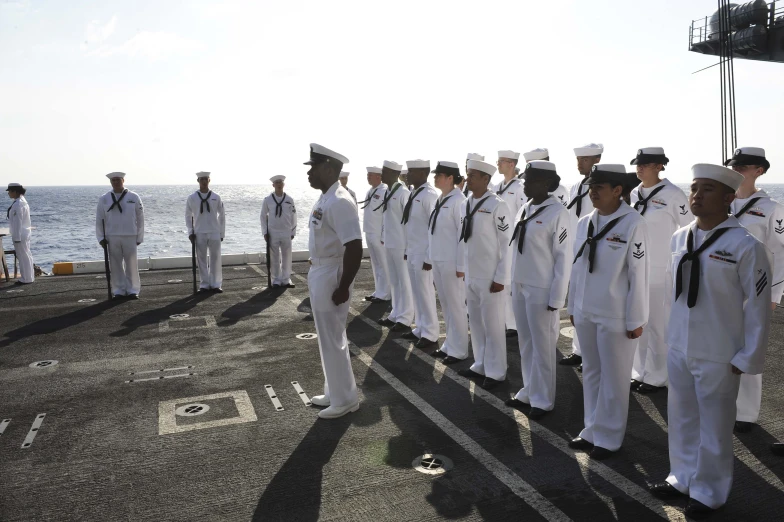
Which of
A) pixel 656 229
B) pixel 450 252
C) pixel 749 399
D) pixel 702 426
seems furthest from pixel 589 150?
pixel 702 426

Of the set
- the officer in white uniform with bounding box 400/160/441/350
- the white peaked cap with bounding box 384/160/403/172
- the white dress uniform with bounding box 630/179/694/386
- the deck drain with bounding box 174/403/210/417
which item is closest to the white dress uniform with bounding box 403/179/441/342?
the officer in white uniform with bounding box 400/160/441/350

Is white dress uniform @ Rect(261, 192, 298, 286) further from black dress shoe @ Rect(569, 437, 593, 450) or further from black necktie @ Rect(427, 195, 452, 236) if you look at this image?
black dress shoe @ Rect(569, 437, 593, 450)

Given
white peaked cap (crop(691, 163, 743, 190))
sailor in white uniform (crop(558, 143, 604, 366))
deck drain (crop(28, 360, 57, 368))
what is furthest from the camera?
deck drain (crop(28, 360, 57, 368))

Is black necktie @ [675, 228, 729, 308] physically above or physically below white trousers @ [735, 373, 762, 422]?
above

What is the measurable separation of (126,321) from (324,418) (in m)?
5.80

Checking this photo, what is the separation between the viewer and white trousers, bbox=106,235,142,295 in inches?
467

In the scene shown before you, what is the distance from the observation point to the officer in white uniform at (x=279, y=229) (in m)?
13.0

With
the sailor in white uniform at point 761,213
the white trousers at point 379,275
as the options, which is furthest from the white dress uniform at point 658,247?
the white trousers at point 379,275

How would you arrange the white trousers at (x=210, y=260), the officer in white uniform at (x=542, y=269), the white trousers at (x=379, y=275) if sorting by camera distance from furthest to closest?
the white trousers at (x=210, y=260) < the white trousers at (x=379, y=275) < the officer in white uniform at (x=542, y=269)

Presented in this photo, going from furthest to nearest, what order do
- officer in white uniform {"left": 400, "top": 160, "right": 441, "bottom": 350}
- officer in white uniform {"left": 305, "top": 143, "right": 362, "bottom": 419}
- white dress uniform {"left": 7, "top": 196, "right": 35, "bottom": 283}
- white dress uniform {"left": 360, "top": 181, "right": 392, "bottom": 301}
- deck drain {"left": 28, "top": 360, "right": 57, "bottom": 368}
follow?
white dress uniform {"left": 7, "top": 196, "right": 35, "bottom": 283}, white dress uniform {"left": 360, "top": 181, "right": 392, "bottom": 301}, officer in white uniform {"left": 400, "top": 160, "right": 441, "bottom": 350}, deck drain {"left": 28, "top": 360, "right": 57, "bottom": 368}, officer in white uniform {"left": 305, "top": 143, "right": 362, "bottom": 419}

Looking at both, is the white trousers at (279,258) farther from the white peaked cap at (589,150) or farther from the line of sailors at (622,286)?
the white peaked cap at (589,150)

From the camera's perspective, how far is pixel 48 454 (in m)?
4.93

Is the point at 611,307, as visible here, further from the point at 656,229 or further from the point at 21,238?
the point at 21,238

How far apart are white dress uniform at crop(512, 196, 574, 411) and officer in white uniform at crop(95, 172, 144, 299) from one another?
29.5 feet
